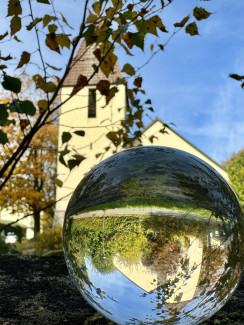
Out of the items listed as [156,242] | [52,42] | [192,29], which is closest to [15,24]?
[52,42]

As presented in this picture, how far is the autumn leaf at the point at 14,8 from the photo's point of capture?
2.14m

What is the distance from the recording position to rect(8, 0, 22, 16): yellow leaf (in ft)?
7.03

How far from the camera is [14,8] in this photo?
216cm

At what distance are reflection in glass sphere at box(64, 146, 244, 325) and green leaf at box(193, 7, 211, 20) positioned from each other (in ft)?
3.40

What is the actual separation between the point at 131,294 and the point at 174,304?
0.29m

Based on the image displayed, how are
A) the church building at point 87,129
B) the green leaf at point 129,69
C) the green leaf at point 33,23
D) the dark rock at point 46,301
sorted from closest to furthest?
1. the green leaf at point 33,23
2. the green leaf at point 129,69
3. the dark rock at point 46,301
4. the church building at point 87,129

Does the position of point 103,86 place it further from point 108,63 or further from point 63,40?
point 63,40

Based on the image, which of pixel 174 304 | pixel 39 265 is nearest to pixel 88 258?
pixel 174 304

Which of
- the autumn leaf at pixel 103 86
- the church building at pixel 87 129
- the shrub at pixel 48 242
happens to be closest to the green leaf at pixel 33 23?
the autumn leaf at pixel 103 86

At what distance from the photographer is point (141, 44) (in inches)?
82.0

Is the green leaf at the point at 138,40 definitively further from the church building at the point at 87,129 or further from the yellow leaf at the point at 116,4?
the church building at the point at 87,129

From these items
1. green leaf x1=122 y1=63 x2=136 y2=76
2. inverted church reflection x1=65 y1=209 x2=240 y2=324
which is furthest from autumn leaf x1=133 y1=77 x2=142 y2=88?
inverted church reflection x1=65 y1=209 x2=240 y2=324

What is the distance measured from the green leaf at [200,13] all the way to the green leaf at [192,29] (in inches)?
2.9

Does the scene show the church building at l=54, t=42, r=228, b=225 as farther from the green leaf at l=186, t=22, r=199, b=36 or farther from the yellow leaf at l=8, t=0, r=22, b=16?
the yellow leaf at l=8, t=0, r=22, b=16
